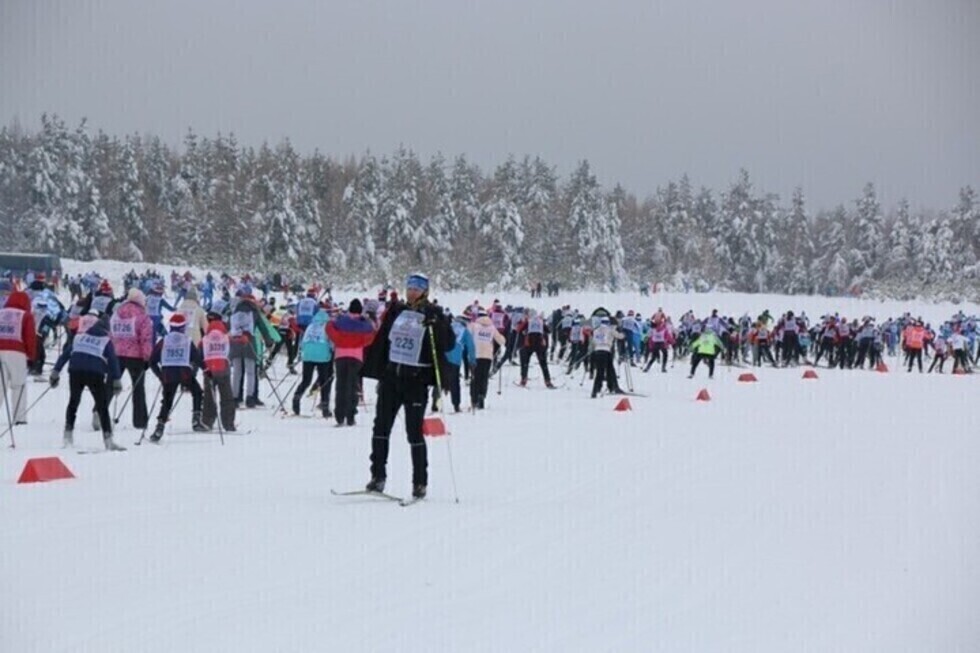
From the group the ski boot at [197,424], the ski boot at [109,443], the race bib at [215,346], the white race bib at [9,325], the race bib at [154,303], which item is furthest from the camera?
the race bib at [154,303]

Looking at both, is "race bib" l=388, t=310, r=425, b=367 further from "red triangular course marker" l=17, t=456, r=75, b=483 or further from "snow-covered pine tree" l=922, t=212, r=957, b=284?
"snow-covered pine tree" l=922, t=212, r=957, b=284

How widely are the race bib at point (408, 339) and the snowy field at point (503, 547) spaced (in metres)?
1.32

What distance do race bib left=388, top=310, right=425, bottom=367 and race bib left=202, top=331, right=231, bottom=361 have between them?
6.58m

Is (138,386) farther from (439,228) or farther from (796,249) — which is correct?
(796,249)

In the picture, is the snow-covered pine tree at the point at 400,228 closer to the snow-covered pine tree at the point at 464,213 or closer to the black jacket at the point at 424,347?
the snow-covered pine tree at the point at 464,213

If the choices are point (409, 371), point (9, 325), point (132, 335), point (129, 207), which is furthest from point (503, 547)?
point (129, 207)

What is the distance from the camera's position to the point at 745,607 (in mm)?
5988

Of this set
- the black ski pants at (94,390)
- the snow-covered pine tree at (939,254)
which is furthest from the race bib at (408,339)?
the snow-covered pine tree at (939,254)

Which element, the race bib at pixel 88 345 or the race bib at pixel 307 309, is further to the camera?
the race bib at pixel 307 309

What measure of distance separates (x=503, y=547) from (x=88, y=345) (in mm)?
7078

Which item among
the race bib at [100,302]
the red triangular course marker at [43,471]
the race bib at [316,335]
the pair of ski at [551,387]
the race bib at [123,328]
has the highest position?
the race bib at [100,302]

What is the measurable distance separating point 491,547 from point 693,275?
97.6 m

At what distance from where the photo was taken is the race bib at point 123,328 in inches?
558

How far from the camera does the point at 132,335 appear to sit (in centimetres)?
1422
